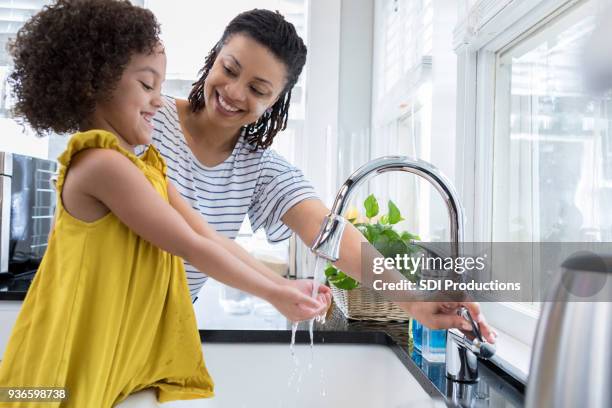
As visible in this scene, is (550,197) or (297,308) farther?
(550,197)

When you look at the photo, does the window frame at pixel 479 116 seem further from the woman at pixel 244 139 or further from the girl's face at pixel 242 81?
the girl's face at pixel 242 81

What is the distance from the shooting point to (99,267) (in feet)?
2.35

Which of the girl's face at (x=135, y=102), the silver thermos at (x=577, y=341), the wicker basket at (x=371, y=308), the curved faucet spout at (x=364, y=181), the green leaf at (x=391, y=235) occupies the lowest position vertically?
the wicker basket at (x=371, y=308)

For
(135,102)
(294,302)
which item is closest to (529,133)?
(294,302)

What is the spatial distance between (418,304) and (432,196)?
2.60 ft

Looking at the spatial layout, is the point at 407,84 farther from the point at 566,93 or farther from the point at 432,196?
the point at 566,93

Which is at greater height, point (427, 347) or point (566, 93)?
point (566, 93)

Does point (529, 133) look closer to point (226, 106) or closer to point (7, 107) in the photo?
point (226, 106)

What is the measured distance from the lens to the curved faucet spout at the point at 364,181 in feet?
2.24

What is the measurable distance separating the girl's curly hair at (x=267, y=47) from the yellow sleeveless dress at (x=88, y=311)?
1.49ft

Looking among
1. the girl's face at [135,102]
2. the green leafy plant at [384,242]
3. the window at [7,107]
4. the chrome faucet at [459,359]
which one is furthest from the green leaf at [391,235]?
the window at [7,107]

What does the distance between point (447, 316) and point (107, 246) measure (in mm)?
498

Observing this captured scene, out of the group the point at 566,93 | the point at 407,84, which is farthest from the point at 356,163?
the point at 566,93

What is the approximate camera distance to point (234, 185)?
1.23 m
